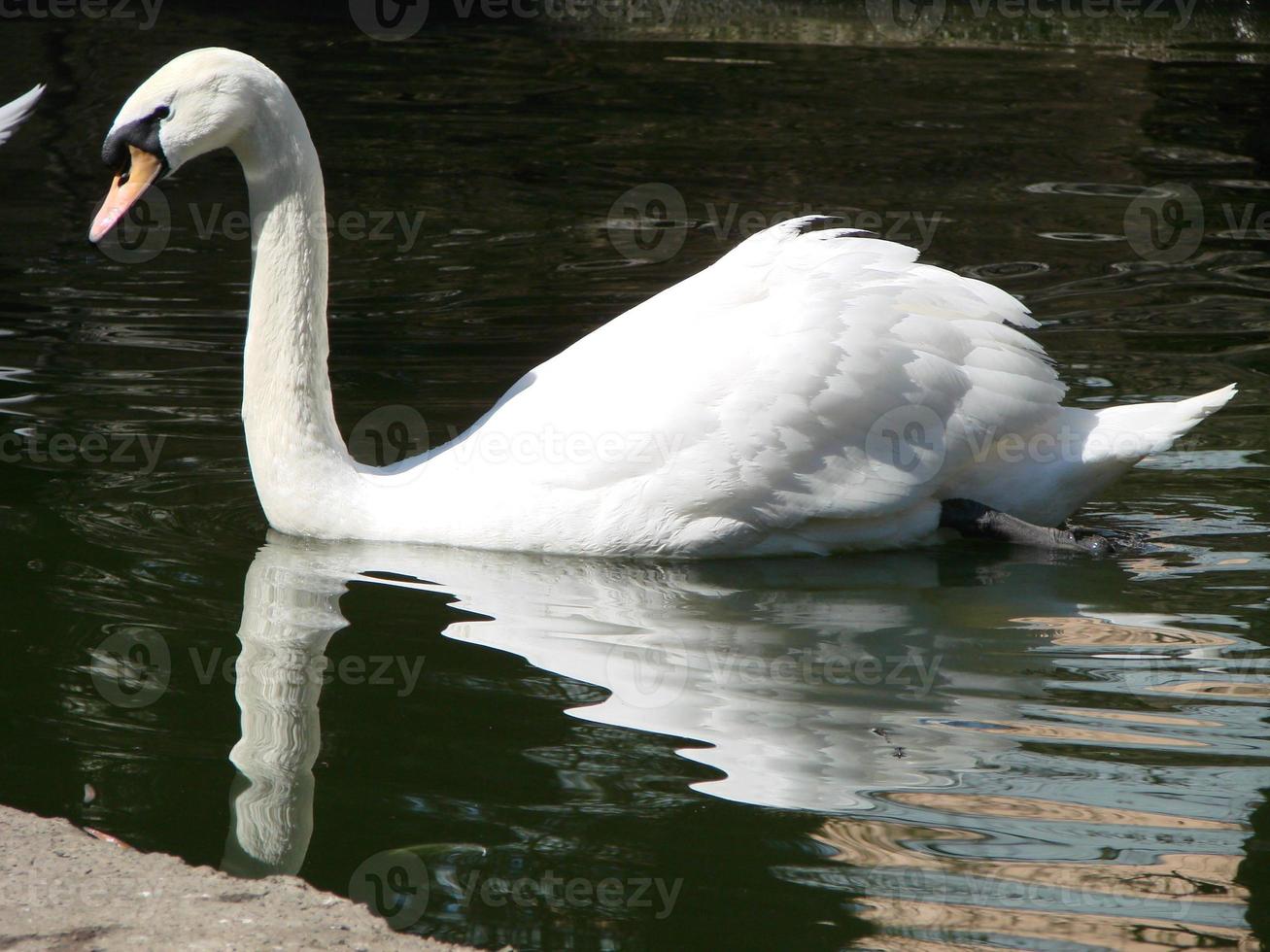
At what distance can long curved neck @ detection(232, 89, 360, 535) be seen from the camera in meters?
6.07

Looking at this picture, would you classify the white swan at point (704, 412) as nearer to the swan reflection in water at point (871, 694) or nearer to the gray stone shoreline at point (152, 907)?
the swan reflection in water at point (871, 694)

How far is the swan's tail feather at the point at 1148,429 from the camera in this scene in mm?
6148

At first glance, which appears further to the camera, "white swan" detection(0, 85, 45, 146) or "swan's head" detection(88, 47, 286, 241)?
"white swan" detection(0, 85, 45, 146)

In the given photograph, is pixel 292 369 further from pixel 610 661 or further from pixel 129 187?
pixel 610 661

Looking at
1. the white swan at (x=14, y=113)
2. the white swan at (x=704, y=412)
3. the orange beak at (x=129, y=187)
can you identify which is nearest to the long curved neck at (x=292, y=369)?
the white swan at (x=704, y=412)

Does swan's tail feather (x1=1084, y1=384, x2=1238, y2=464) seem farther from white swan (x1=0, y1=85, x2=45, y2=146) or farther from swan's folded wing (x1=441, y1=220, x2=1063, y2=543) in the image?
white swan (x1=0, y1=85, x2=45, y2=146)

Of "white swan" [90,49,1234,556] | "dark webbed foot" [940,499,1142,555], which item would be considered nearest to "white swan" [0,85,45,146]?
"white swan" [90,49,1234,556]

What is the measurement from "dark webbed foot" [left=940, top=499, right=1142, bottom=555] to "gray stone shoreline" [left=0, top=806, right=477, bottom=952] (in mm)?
3014

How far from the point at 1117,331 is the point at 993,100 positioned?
6.47 meters

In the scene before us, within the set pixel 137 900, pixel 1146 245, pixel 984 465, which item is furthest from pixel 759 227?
pixel 137 900

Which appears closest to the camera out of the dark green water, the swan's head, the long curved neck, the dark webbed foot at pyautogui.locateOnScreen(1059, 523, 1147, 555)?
the dark green water

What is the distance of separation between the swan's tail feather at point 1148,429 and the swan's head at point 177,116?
9.76 ft

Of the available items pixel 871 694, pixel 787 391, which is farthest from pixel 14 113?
pixel 871 694

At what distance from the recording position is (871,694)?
498 cm
